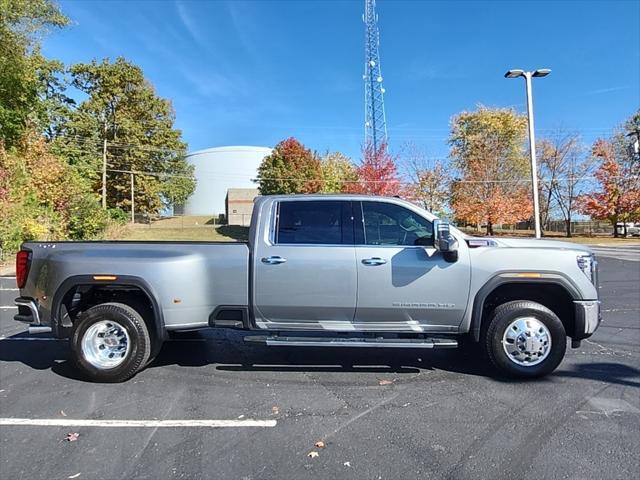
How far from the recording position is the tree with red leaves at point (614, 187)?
127 feet

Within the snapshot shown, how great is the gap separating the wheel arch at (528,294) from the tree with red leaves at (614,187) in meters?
41.1

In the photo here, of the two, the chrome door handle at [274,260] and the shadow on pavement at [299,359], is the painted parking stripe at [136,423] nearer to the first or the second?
the shadow on pavement at [299,359]

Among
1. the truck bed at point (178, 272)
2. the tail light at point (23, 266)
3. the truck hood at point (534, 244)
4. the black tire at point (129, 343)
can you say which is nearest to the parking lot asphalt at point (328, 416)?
the black tire at point (129, 343)

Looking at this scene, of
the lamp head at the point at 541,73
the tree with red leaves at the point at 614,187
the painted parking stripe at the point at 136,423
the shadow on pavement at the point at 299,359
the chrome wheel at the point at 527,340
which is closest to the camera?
the painted parking stripe at the point at 136,423

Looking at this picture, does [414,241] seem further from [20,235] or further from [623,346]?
[20,235]

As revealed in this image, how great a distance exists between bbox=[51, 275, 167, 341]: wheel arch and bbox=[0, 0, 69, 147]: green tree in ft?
62.6

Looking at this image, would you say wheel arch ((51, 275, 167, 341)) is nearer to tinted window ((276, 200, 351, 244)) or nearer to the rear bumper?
the rear bumper

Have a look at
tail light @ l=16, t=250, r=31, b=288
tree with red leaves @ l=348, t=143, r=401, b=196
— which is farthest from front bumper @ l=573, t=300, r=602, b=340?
tree with red leaves @ l=348, t=143, r=401, b=196

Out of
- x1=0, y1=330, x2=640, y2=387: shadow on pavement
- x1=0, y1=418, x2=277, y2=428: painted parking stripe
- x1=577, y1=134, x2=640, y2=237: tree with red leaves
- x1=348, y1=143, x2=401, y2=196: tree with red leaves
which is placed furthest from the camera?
x1=577, y1=134, x2=640, y2=237: tree with red leaves

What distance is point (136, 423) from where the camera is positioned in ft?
12.5

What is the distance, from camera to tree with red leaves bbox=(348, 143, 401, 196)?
33.3 m

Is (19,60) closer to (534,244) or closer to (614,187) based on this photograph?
(534,244)

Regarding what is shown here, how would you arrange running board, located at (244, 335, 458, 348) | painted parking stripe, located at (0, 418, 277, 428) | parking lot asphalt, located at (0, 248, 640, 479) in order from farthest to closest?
1. running board, located at (244, 335, 458, 348)
2. painted parking stripe, located at (0, 418, 277, 428)
3. parking lot asphalt, located at (0, 248, 640, 479)

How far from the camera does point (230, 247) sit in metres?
4.76
